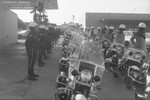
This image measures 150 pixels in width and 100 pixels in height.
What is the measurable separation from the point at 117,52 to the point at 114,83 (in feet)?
4.42

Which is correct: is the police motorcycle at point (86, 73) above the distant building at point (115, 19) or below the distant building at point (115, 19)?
below

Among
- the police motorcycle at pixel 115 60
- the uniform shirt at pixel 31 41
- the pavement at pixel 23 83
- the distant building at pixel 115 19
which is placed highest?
the distant building at pixel 115 19

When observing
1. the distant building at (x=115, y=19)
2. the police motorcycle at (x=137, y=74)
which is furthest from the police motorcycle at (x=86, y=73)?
the distant building at (x=115, y=19)

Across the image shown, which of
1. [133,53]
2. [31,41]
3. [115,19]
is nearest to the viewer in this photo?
[133,53]

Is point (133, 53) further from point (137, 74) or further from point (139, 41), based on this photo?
point (137, 74)

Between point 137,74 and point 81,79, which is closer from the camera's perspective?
point 81,79

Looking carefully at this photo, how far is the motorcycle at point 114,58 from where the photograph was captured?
370 inches

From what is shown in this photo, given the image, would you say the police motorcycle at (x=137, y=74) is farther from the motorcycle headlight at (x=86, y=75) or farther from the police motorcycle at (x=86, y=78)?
the motorcycle headlight at (x=86, y=75)

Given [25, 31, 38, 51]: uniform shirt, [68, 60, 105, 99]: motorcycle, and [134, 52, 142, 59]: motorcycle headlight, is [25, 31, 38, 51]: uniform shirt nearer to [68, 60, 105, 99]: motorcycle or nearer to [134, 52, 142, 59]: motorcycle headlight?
[134, 52, 142, 59]: motorcycle headlight

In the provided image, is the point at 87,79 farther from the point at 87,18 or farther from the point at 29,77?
the point at 87,18

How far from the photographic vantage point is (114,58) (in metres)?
9.52

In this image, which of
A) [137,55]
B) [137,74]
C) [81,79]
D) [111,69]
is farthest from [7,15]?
[81,79]

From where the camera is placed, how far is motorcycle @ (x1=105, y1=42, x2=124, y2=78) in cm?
941

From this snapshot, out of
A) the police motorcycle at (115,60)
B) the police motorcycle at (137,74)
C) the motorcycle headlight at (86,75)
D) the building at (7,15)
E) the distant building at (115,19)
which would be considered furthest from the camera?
the distant building at (115,19)
